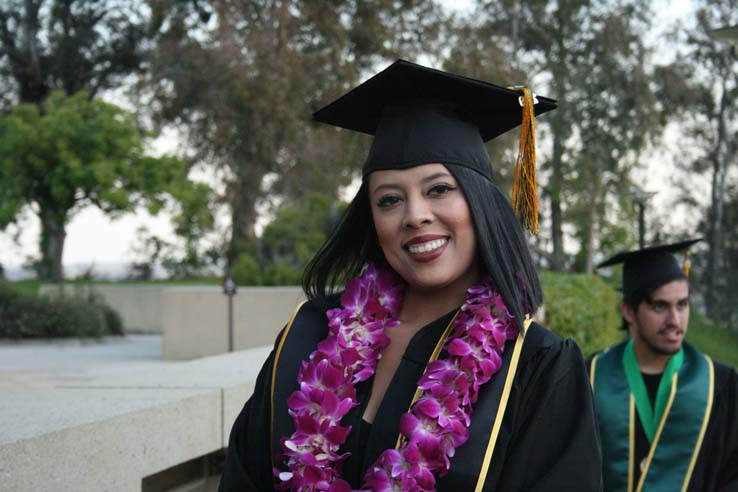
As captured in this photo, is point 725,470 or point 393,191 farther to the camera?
point 725,470

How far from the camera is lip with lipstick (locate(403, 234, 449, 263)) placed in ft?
6.70

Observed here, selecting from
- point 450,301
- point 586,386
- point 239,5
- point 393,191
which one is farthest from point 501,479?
point 239,5

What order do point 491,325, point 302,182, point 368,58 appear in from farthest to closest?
point 302,182, point 368,58, point 491,325

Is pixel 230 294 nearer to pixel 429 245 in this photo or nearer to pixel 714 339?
pixel 429 245

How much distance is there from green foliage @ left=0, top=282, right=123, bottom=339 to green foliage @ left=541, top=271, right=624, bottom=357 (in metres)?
10.8

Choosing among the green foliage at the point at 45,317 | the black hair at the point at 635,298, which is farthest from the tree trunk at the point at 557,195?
the black hair at the point at 635,298

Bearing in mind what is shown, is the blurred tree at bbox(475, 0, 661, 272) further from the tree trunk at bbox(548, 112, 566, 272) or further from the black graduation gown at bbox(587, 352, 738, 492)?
the black graduation gown at bbox(587, 352, 738, 492)

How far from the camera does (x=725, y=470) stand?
3.56 meters

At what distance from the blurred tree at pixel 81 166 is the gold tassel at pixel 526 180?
64.5 feet

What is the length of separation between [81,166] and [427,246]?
67.6 ft

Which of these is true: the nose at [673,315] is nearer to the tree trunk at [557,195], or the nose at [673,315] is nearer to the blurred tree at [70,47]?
the tree trunk at [557,195]

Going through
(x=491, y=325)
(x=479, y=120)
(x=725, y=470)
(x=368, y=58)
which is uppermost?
(x=368, y=58)

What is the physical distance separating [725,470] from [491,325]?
2.14 meters

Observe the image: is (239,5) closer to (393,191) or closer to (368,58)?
(368,58)
